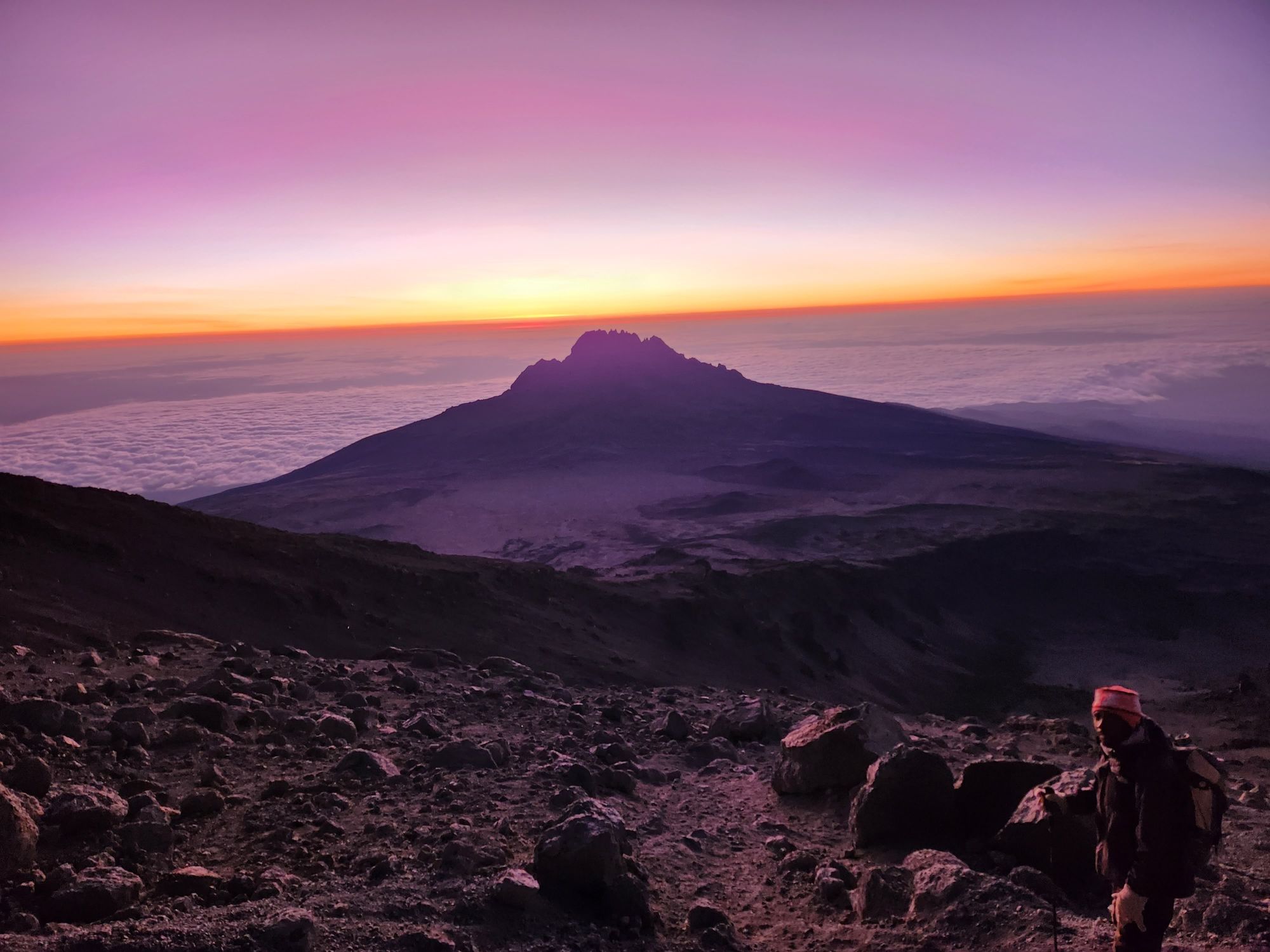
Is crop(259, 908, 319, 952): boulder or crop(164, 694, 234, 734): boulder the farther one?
crop(164, 694, 234, 734): boulder

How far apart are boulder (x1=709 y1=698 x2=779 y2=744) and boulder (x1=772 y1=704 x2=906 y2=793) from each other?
1.96 m

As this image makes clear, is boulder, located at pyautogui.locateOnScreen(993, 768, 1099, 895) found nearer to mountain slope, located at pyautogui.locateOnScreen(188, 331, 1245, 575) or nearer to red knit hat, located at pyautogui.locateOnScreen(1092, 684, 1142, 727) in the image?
red knit hat, located at pyautogui.locateOnScreen(1092, 684, 1142, 727)

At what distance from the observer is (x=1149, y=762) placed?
134 inches

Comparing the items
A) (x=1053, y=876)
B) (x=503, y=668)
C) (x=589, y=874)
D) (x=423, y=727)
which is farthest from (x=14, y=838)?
(x=503, y=668)

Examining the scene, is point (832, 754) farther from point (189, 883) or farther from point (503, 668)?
point (503, 668)

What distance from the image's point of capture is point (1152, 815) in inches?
134

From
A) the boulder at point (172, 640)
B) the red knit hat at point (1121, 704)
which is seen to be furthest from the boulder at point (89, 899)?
the boulder at point (172, 640)

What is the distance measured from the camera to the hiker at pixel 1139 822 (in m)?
3.38

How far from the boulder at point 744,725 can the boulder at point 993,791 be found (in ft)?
11.9

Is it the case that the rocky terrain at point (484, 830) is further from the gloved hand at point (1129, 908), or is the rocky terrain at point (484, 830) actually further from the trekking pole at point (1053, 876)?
the gloved hand at point (1129, 908)

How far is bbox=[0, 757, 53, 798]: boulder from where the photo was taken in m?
4.67

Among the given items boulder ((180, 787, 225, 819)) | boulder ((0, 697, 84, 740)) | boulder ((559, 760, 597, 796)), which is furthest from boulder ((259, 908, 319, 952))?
boulder ((559, 760, 597, 796))

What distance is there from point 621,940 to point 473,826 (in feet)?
4.75

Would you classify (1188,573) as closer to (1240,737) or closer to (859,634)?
(859,634)
